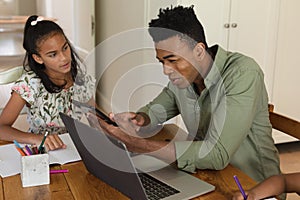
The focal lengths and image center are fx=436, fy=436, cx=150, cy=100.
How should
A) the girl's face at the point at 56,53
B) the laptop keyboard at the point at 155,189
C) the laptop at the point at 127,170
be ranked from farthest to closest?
the girl's face at the point at 56,53, the laptop keyboard at the point at 155,189, the laptop at the point at 127,170

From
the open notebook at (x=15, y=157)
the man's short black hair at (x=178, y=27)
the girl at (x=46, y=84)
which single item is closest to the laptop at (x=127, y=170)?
the open notebook at (x=15, y=157)

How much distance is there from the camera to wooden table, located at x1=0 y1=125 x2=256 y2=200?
114 centimetres

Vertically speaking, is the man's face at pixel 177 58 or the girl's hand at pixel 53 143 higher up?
the man's face at pixel 177 58

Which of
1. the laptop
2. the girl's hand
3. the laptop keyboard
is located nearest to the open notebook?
the girl's hand

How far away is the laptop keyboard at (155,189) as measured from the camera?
1131 mm

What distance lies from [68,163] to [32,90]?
593 mm

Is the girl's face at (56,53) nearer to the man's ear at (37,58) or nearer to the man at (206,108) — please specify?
the man's ear at (37,58)

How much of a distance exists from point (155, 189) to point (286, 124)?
1.97ft

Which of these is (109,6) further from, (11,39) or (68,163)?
(68,163)

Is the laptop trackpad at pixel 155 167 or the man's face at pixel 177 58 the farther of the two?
the man's face at pixel 177 58

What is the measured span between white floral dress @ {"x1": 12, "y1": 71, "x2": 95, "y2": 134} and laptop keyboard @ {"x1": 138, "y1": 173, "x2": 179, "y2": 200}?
699mm

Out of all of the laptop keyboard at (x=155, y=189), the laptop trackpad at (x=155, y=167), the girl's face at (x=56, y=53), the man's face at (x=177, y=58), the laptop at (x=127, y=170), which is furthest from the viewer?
the girl's face at (x=56, y=53)

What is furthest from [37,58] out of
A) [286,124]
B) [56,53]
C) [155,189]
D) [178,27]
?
[286,124]

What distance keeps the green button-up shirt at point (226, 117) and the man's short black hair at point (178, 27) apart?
4.8 inches
